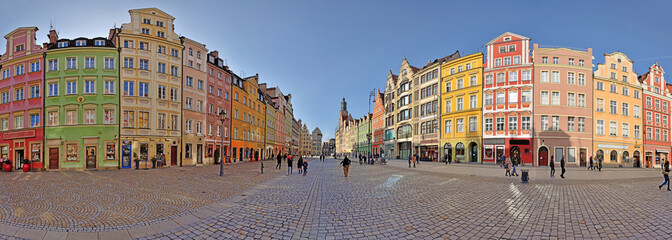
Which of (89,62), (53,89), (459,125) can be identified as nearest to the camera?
(89,62)

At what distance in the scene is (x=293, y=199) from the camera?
32.7ft

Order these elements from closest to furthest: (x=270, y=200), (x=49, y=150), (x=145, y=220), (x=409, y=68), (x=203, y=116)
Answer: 1. (x=145, y=220)
2. (x=270, y=200)
3. (x=49, y=150)
4. (x=203, y=116)
5. (x=409, y=68)

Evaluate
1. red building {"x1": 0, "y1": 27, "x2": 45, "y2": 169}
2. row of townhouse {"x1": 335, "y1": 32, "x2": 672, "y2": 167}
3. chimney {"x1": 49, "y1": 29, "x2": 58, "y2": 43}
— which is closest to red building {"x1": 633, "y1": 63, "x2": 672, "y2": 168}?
row of townhouse {"x1": 335, "y1": 32, "x2": 672, "y2": 167}

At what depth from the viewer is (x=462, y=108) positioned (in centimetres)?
4206

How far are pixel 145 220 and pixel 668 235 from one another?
1135cm

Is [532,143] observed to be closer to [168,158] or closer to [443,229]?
[443,229]

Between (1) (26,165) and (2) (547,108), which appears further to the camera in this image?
(2) (547,108)

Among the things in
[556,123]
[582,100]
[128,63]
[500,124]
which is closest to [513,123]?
[500,124]

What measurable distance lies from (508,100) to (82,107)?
154ft

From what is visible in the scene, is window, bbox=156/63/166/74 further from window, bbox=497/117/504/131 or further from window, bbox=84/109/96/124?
window, bbox=497/117/504/131

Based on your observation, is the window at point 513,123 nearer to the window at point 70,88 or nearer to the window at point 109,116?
the window at point 109,116

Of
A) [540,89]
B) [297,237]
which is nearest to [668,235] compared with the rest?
[297,237]

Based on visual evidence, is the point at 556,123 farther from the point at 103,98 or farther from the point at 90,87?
the point at 90,87

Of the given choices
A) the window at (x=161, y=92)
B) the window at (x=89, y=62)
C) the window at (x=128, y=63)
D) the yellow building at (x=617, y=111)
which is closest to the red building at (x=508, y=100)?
the yellow building at (x=617, y=111)
